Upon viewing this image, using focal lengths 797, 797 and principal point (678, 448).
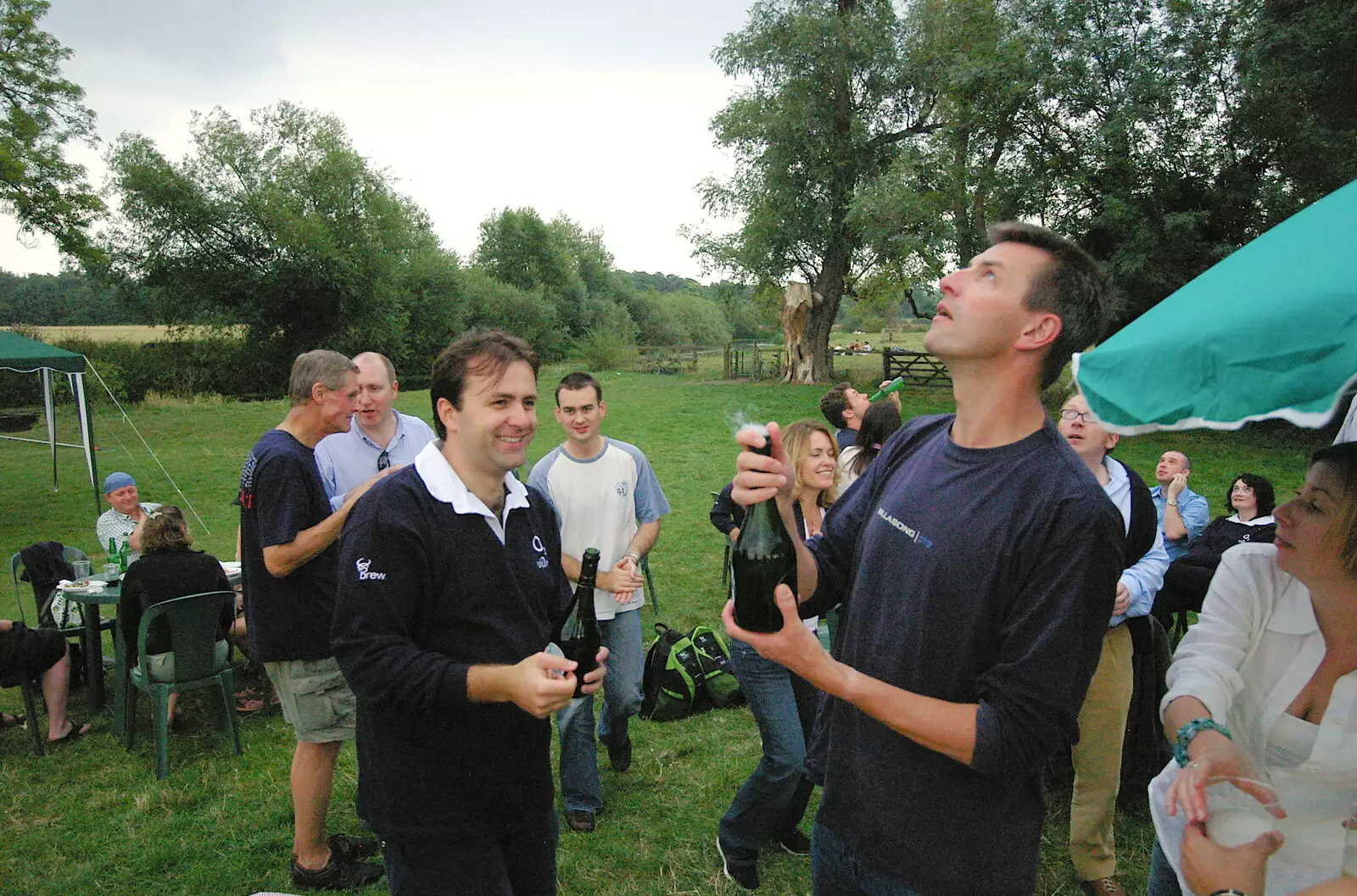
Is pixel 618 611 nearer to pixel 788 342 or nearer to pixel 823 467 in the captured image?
pixel 823 467

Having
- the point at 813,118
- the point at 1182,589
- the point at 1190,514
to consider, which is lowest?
the point at 1182,589

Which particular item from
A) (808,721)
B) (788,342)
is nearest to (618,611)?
(808,721)

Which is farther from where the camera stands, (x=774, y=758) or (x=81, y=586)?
(x=81, y=586)

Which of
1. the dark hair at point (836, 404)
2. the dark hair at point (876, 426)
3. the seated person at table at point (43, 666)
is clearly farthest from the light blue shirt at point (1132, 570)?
the seated person at table at point (43, 666)

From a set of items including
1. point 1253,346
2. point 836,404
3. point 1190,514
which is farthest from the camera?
point 1190,514

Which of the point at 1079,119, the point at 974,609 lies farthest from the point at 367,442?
the point at 1079,119

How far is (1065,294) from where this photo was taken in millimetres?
1833

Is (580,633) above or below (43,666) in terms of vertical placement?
above

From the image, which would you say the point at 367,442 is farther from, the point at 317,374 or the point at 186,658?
the point at 186,658

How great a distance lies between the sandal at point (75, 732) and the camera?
18.1ft

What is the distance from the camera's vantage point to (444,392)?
2.37m

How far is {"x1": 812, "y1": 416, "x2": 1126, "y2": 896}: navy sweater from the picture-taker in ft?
5.32

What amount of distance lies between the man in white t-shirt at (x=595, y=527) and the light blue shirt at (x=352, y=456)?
754 mm

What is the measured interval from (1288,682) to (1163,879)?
0.86 meters
